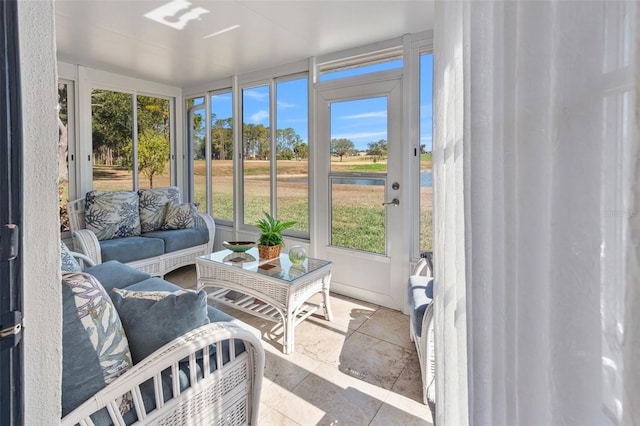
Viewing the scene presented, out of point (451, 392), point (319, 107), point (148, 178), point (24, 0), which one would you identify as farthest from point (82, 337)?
point (148, 178)

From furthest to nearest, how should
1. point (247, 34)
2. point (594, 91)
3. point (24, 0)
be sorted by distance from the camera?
point (247, 34) < point (24, 0) < point (594, 91)

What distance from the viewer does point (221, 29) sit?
2746 mm

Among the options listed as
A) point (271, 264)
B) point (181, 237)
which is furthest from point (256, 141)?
point (271, 264)

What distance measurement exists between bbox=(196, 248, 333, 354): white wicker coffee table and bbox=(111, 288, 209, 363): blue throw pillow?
1.04 m

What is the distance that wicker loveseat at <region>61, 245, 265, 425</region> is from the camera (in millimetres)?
998

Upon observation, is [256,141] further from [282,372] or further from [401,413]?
[401,413]

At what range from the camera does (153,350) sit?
3.95 feet

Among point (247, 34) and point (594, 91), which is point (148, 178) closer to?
point (247, 34)

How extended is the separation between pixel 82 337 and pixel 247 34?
8.75 ft

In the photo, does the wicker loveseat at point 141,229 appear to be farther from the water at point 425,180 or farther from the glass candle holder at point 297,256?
the water at point 425,180

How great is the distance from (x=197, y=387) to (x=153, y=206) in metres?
3.27

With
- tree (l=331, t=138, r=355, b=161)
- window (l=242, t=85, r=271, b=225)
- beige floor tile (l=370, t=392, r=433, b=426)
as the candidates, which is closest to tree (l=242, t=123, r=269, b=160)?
window (l=242, t=85, r=271, b=225)

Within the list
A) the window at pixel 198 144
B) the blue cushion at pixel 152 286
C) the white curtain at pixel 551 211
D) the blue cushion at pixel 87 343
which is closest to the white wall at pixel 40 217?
the blue cushion at pixel 87 343

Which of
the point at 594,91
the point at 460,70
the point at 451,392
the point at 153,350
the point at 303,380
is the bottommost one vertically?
the point at 303,380
